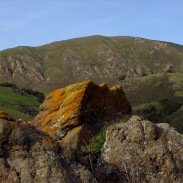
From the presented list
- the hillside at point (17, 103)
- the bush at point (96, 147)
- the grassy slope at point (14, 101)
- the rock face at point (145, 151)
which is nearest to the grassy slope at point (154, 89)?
the hillside at point (17, 103)

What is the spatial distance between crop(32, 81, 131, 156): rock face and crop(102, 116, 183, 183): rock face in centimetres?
407

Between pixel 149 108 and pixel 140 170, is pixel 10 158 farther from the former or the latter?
pixel 149 108

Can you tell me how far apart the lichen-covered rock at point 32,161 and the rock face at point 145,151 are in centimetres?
222

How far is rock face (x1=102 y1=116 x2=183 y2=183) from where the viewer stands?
12.4 metres

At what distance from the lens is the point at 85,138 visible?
58.4ft

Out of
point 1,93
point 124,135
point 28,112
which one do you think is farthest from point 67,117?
point 1,93

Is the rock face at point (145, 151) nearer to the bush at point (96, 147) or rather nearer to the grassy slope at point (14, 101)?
the bush at point (96, 147)

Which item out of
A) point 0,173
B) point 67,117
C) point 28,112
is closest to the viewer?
point 0,173

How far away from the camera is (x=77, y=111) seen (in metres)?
19.1

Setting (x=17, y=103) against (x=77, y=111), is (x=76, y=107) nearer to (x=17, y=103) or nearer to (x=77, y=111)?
(x=77, y=111)

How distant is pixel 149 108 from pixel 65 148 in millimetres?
105844

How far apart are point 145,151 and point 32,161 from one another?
4.27 meters

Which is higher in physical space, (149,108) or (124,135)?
(124,135)

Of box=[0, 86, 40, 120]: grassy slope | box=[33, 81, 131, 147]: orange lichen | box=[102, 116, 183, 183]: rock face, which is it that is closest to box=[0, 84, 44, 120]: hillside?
box=[0, 86, 40, 120]: grassy slope
